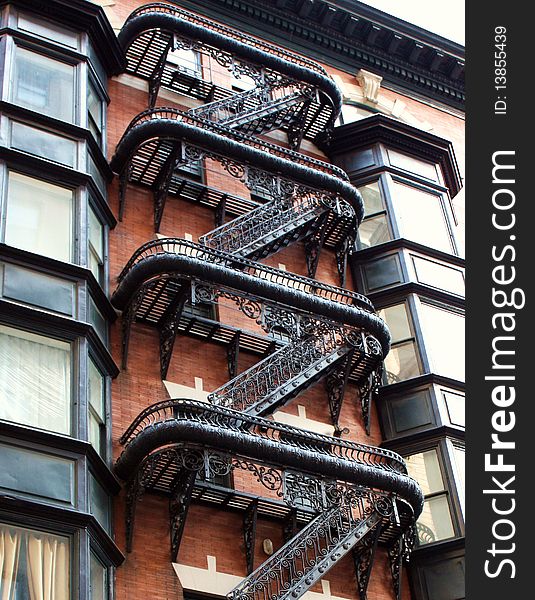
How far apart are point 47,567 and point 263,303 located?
775 cm

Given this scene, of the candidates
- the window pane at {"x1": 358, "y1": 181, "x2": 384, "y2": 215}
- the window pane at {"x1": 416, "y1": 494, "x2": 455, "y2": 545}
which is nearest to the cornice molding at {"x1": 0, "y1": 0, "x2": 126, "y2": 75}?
the window pane at {"x1": 358, "y1": 181, "x2": 384, "y2": 215}

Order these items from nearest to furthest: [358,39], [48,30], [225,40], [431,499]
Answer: [431,499] → [48,30] → [225,40] → [358,39]

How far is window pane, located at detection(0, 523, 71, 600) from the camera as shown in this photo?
627 inches

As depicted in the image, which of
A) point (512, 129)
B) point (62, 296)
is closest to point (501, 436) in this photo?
point (512, 129)

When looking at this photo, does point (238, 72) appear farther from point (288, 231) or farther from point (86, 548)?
point (86, 548)

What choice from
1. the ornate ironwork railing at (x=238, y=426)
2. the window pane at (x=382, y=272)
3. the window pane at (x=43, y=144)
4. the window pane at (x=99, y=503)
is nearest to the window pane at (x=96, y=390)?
the ornate ironwork railing at (x=238, y=426)

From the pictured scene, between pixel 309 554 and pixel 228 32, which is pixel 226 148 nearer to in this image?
pixel 228 32

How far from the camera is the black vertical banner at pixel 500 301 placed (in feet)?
44.0

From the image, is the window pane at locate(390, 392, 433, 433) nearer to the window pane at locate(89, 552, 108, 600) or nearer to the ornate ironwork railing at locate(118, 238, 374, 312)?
the ornate ironwork railing at locate(118, 238, 374, 312)

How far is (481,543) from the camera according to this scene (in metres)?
13.5

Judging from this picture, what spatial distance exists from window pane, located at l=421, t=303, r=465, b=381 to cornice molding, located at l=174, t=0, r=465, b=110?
9.77m

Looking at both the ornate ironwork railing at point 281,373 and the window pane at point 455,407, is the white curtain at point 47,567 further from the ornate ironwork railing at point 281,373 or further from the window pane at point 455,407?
the window pane at point 455,407

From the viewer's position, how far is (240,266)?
23.3m

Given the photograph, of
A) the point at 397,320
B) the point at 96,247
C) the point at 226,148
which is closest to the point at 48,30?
the point at 226,148
